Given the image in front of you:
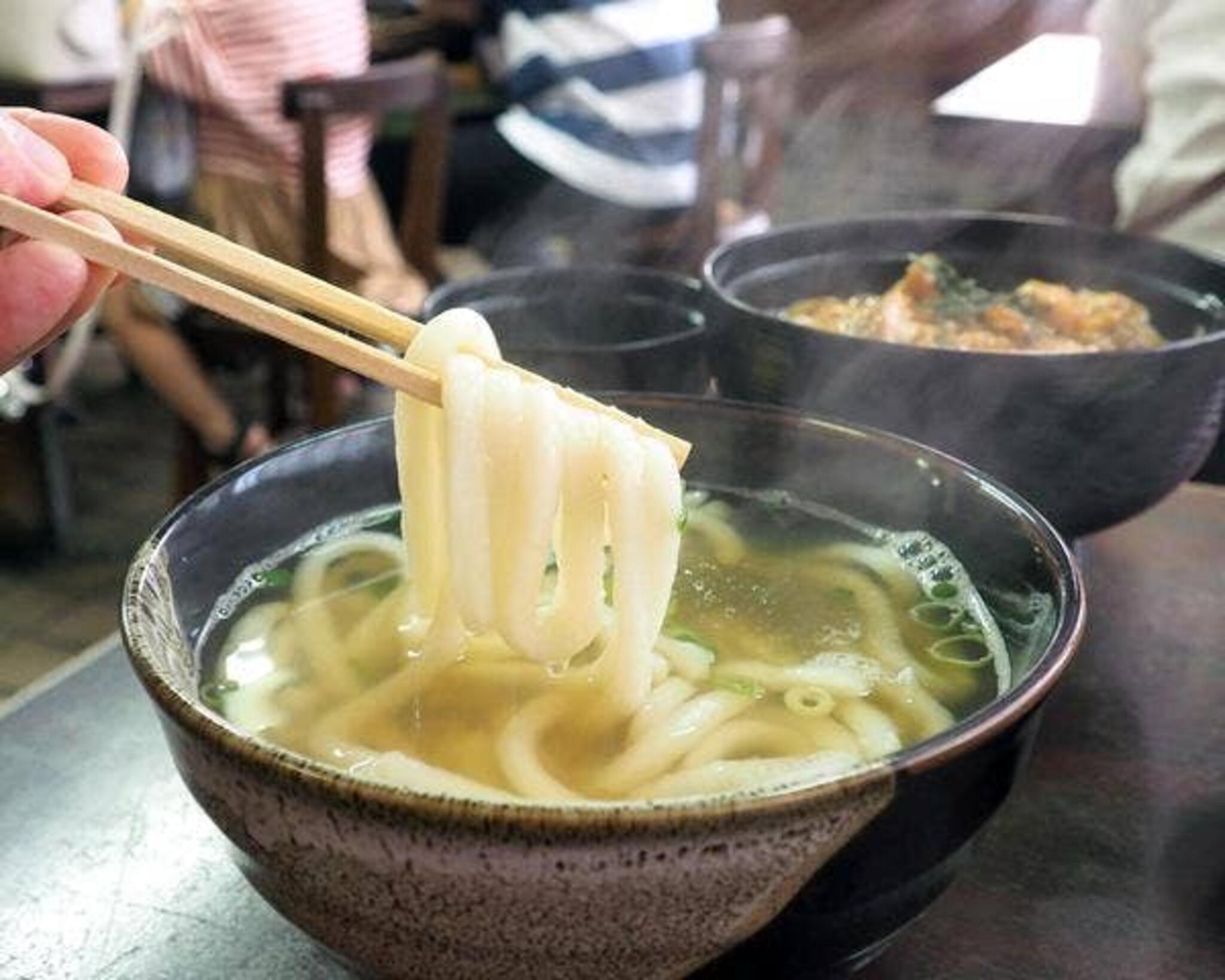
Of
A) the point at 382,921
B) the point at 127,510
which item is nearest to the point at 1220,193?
the point at 382,921

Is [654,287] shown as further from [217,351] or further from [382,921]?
[217,351]

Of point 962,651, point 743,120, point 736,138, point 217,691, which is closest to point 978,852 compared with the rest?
point 962,651

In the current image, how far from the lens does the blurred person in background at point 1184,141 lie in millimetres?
2100

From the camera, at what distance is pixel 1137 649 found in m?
1.25

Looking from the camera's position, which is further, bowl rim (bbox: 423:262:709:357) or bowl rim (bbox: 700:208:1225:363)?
bowl rim (bbox: 423:262:709:357)

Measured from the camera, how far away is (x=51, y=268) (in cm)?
101

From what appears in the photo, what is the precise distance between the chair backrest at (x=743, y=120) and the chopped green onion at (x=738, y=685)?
287cm

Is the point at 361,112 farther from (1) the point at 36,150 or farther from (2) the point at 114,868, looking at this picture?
(2) the point at 114,868

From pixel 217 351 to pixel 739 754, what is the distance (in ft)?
10.3

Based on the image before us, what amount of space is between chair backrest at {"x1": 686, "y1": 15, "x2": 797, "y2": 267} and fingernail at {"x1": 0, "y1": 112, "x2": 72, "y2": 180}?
2867mm

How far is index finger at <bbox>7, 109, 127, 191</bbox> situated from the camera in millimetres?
1009

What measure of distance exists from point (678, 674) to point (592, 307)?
609 mm

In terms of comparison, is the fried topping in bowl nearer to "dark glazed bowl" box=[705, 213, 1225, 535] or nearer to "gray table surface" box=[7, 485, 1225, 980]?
"dark glazed bowl" box=[705, 213, 1225, 535]

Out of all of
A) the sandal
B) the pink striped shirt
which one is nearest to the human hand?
the pink striped shirt
